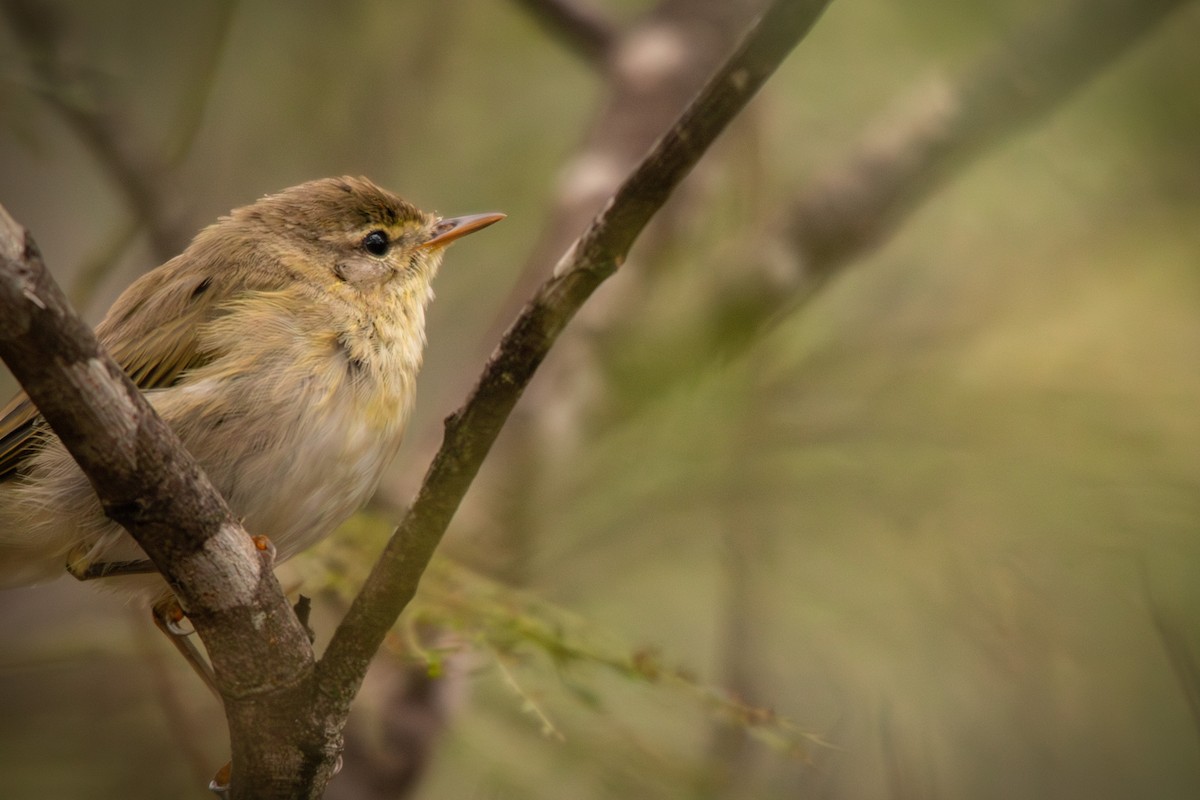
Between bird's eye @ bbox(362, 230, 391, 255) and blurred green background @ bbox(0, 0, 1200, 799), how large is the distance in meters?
1.10

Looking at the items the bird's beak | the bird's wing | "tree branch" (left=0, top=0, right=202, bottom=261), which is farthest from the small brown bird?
"tree branch" (left=0, top=0, right=202, bottom=261)

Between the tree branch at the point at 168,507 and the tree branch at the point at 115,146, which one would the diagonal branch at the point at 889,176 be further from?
the tree branch at the point at 168,507

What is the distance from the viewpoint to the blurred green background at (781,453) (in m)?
3.69

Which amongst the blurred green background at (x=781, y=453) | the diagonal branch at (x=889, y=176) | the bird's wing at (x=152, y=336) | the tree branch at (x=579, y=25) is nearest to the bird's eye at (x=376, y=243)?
the bird's wing at (x=152, y=336)

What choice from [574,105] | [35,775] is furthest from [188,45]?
[35,775]

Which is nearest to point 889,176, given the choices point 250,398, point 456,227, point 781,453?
point 781,453

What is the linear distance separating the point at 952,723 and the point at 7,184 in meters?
4.56

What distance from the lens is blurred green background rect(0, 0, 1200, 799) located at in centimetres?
369

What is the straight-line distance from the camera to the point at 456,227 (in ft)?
11.3

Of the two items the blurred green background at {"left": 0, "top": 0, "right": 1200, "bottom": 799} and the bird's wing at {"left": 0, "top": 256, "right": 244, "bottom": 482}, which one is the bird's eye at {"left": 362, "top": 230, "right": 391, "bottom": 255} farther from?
the blurred green background at {"left": 0, "top": 0, "right": 1200, "bottom": 799}

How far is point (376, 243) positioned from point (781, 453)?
209 cm

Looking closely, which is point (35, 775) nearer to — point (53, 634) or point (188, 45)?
point (53, 634)

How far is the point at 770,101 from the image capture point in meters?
5.52

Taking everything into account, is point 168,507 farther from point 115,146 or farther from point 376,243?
point 115,146
